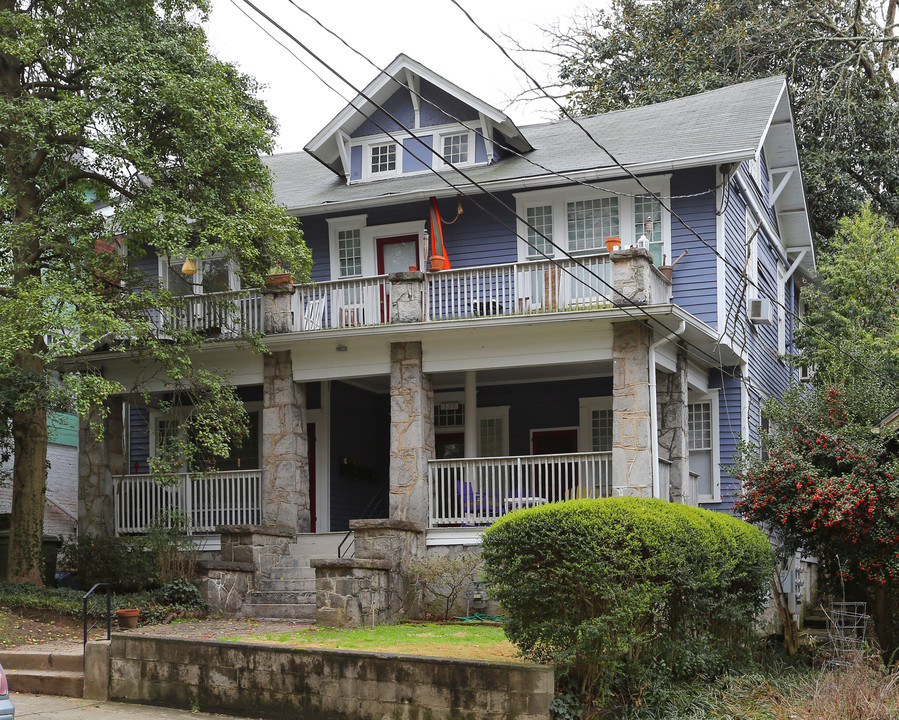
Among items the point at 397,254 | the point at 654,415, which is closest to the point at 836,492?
the point at 654,415

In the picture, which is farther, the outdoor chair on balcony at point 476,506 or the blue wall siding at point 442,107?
the blue wall siding at point 442,107

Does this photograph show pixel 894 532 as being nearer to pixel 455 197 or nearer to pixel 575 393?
pixel 575 393

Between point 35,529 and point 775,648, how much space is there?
1055 cm

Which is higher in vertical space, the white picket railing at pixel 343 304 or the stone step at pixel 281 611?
the white picket railing at pixel 343 304

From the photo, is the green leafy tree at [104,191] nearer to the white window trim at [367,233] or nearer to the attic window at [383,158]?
the white window trim at [367,233]

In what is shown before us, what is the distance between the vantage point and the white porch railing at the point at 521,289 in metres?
15.0

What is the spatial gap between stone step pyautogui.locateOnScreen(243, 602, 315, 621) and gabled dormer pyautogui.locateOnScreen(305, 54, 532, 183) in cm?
826

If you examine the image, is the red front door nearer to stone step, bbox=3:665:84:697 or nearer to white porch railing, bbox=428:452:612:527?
white porch railing, bbox=428:452:612:527

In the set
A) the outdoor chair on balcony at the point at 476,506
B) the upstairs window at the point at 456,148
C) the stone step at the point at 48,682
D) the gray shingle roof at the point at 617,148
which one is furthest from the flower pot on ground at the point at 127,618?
the upstairs window at the point at 456,148

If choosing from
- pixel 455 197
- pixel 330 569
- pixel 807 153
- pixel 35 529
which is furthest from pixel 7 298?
pixel 807 153

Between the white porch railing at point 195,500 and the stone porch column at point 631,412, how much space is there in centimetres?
585

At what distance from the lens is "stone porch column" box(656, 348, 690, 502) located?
1595 centimetres

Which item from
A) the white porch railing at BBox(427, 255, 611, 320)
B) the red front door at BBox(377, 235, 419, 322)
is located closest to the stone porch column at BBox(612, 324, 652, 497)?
the white porch railing at BBox(427, 255, 611, 320)

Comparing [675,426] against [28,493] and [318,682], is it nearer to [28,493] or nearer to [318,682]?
[318,682]
